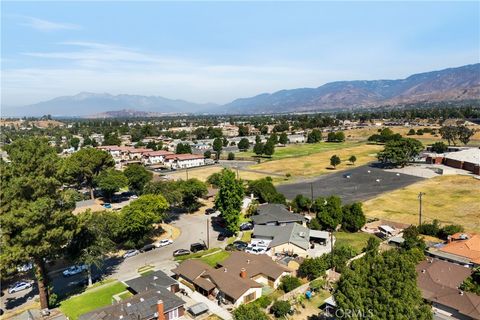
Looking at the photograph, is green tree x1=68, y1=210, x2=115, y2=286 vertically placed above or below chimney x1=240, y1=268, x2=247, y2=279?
above

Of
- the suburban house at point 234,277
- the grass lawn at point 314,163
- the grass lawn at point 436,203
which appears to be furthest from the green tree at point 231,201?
the grass lawn at point 314,163

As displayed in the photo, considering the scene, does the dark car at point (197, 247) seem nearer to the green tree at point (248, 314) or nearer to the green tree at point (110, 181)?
the green tree at point (248, 314)

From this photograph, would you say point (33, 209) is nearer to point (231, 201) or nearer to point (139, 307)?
point (139, 307)

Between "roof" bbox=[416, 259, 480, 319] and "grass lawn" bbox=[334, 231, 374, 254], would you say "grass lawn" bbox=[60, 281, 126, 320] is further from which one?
"roof" bbox=[416, 259, 480, 319]

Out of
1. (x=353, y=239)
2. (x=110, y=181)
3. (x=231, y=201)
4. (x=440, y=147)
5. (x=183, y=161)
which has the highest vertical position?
(x=231, y=201)

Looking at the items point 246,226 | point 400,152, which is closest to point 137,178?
point 246,226

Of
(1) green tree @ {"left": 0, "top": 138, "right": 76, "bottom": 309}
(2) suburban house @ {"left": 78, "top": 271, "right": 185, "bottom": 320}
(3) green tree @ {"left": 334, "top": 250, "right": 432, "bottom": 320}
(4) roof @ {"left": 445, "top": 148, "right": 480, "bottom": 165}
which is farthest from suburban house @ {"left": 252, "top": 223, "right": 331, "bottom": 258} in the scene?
(4) roof @ {"left": 445, "top": 148, "right": 480, "bottom": 165}
